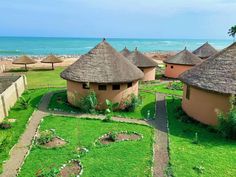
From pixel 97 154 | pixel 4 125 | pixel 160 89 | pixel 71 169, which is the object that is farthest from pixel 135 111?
pixel 4 125

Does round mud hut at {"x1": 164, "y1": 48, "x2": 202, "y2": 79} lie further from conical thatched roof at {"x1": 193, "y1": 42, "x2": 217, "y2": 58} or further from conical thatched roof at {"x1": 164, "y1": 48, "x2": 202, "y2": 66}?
conical thatched roof at {"x1": 193, "y1": 42, "x2": 217, "y2": 58}

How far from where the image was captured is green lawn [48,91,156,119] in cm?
1827

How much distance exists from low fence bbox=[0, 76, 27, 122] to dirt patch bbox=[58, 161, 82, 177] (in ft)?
27.1

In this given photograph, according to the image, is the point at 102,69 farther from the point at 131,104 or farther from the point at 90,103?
the point at 131,104

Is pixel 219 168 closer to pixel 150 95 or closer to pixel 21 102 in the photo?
pixel 150 95

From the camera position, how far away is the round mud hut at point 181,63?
33.2 metres

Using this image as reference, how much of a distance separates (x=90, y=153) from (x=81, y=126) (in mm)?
3930

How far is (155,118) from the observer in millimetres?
17562

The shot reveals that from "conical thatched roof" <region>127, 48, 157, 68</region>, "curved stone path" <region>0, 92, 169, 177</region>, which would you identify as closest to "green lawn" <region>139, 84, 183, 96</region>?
"conical thatched roof" <region>127, 48, 157, 68</region>

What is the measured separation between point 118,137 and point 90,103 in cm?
516

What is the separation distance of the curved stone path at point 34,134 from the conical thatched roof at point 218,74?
149 inches

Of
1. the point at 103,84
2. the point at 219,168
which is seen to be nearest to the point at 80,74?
the point at 103,84

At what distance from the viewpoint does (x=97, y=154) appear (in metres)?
11.6

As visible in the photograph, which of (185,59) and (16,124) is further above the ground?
(185,59)
